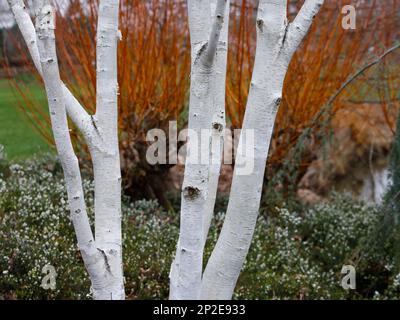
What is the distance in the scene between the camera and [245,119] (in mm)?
2072

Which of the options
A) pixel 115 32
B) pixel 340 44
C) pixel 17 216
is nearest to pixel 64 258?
pixel 17 216

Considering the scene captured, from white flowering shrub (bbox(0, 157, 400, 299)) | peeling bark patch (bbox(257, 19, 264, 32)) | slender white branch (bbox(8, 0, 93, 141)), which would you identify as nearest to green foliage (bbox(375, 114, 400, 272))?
white flowering shrub (bbox(0, 157, 400, 299))

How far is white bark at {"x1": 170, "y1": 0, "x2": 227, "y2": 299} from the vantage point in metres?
1.98

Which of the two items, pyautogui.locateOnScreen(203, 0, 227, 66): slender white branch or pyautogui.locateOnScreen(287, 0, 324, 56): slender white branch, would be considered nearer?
pyautogui.locateOnScreen(203, 0, 227, 66): slender white branch

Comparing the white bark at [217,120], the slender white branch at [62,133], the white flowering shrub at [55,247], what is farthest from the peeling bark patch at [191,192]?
the white flowering shrub at [55,247]

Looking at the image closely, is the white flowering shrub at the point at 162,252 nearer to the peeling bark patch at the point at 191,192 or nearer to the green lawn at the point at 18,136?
the peeling bark patch at the point at 191,192

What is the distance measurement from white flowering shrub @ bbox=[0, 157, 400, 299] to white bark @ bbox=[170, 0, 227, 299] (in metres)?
1.40

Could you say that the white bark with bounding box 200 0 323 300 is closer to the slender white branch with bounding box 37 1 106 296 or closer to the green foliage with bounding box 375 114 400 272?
the slender white branch with bounding box 37 1 106 296

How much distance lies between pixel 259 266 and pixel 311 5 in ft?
7.41

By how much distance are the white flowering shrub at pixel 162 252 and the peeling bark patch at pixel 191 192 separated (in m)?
1.57

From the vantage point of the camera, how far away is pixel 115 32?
2137 mm

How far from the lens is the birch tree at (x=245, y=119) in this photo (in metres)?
2.01

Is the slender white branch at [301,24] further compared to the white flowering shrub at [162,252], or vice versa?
the white flowering shrub at [162,252]

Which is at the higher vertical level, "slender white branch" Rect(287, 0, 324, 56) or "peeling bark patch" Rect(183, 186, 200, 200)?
"slender white branch" Rect(287, 0, 324, 56)
